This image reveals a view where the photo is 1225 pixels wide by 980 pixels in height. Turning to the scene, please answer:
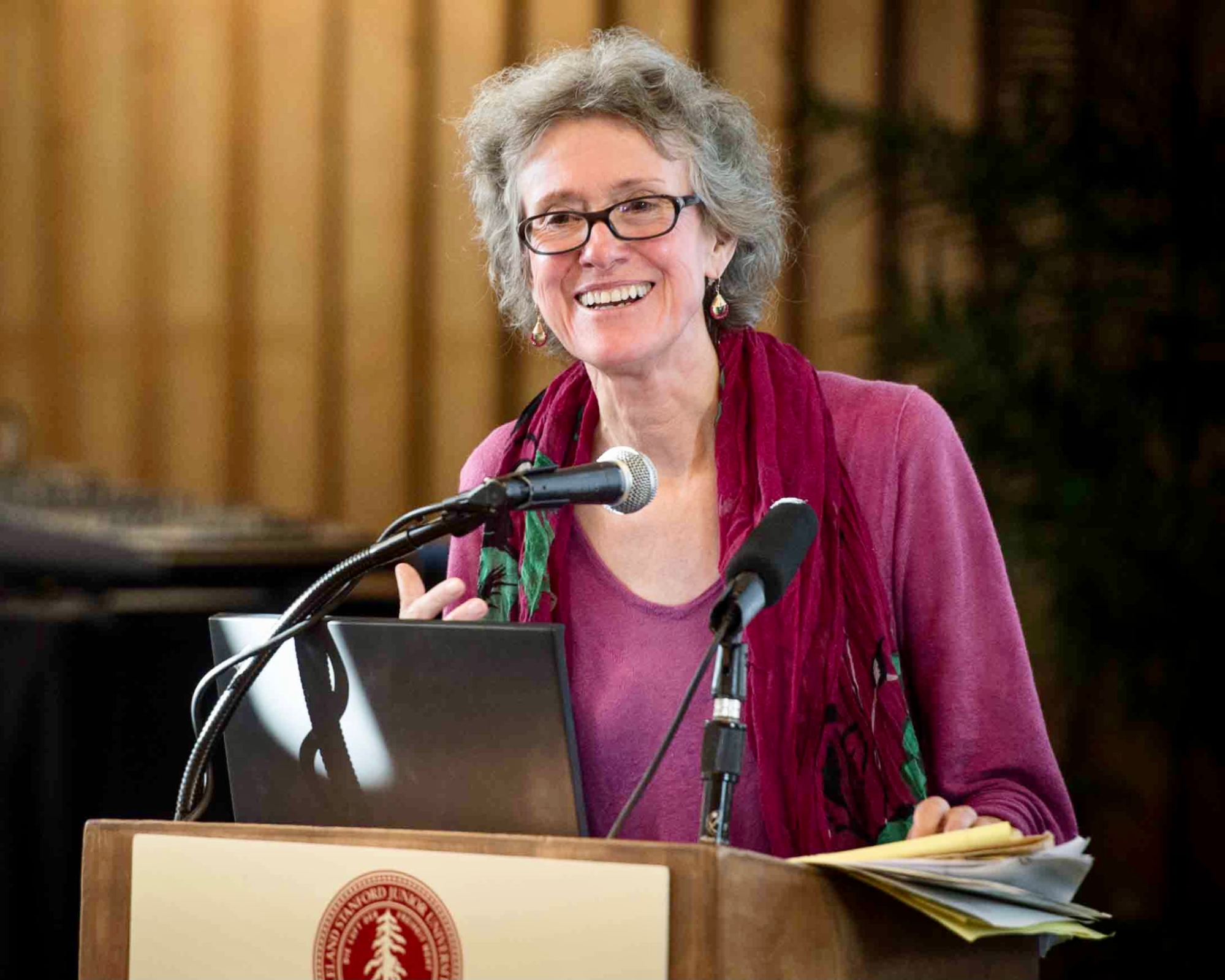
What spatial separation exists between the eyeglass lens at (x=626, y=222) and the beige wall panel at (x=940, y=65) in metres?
2.29

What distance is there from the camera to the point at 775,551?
3.64 ft

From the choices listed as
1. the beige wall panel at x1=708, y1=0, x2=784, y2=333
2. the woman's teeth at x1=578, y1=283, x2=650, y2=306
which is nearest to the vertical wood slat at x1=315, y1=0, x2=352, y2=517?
the beige wall panel at x1=708, y1=0, x2=784, y2=333

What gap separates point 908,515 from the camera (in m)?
1.72

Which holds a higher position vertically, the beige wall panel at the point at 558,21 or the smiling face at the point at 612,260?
the beige wall panel at the point at 558,21

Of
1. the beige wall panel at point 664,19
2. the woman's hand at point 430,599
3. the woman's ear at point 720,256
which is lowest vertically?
the woman's hand at point 430,599

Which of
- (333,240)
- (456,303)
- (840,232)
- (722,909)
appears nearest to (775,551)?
(722,909)

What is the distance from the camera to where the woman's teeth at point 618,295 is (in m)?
1.75

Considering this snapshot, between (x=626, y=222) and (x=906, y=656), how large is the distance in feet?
1.79

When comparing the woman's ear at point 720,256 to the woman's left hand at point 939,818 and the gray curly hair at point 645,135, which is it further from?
the woman's left hand at point 939,818

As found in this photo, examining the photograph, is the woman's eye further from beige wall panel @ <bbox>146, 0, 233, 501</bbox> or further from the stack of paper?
beige wall panel @ <bbox>146, 0, 233, 501</bbox>

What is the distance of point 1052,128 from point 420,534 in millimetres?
2503

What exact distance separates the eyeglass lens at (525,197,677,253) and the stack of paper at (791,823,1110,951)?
84cm

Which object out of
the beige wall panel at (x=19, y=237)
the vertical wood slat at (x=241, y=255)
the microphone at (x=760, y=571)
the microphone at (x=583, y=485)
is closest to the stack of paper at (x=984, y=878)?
the microphone at (x=760, y=571)

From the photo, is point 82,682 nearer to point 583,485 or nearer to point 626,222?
point 626,222
